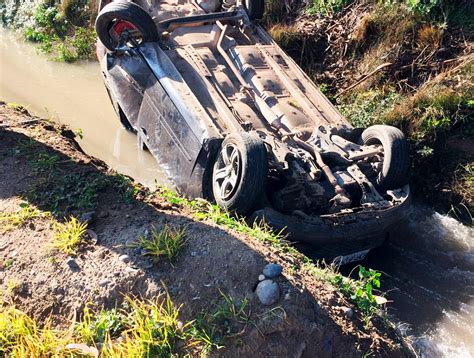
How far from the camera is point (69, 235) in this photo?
407 cm

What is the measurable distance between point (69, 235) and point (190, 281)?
43.0 inches

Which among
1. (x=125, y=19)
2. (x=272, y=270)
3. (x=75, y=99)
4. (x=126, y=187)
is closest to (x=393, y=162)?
(x=272, y=270)

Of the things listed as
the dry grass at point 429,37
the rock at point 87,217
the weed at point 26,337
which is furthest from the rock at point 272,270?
the dry grass at point 429,37

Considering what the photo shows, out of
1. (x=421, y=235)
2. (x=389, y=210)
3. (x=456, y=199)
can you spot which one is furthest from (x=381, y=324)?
(x=456, y=199)

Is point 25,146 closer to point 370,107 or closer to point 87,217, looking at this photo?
point 87,217

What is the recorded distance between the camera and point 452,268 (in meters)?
5.62

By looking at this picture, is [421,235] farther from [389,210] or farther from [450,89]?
[450,89]

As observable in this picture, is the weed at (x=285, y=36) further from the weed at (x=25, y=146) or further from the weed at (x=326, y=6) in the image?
the weed at (x=25, y=146)

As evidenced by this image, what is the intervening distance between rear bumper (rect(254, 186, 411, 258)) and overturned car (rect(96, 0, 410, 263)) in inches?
0.4

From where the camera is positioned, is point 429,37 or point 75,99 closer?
point 429,37

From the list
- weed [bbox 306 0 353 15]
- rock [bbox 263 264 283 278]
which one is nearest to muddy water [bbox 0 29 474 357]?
rock [bbox 263 264 283 278]

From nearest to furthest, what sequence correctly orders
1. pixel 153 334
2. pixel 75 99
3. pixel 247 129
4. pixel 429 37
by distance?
1. pixel 153 334
2. pixel 247 129
3. pixel 429 37
4. pixel 75 99

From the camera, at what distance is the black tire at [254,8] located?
24.1 feet

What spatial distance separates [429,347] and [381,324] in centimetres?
111
